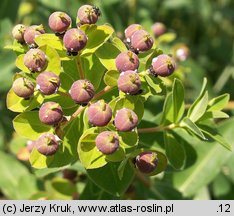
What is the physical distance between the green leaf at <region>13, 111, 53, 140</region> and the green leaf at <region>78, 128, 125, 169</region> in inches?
7.6

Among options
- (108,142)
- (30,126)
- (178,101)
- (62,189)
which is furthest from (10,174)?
(108,142)

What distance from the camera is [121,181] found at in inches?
82.0

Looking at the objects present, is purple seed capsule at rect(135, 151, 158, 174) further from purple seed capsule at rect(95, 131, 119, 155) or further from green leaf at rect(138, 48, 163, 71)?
green leaf at rect(138, 48, 163, 71)

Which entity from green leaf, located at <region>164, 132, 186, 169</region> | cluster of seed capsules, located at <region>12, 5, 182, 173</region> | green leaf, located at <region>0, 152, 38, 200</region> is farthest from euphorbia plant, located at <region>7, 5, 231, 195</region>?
green leaf, located at <region>0, 152, 38, 200</region>

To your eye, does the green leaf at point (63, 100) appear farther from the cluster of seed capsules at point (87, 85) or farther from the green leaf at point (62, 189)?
the green leaf at point (62, 189)

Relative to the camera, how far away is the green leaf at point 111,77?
1863 mm

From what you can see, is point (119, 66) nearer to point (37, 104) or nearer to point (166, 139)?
point (37, 104)

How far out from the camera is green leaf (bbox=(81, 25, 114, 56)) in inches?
75.4

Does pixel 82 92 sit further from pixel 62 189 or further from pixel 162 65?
pixel 62 189

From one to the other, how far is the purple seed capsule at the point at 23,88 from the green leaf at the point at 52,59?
10cm

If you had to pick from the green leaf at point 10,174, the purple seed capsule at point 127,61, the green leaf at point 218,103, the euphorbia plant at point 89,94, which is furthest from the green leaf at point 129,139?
the green leaf at point 10,174

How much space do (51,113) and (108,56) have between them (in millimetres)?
334

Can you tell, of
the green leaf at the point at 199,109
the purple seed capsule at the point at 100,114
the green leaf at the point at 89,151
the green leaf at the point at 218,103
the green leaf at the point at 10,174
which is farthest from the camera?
the green leaf at the point at 10,174

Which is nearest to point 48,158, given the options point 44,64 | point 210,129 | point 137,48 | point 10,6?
point 44,64
